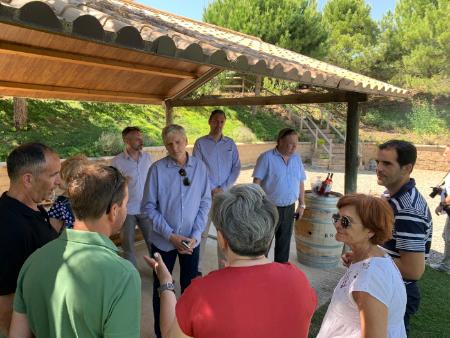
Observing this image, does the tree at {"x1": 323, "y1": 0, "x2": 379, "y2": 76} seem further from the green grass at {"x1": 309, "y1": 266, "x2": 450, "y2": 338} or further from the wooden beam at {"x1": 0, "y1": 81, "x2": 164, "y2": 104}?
the green grass at {"x1": 309, "y1": 266, "x2": 450, "y2": 338}

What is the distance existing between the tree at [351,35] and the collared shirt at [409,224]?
71.4 ft

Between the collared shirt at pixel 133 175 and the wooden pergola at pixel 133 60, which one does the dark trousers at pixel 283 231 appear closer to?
the wooden pergola at pixel 133 60

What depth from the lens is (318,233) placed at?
4453 mm

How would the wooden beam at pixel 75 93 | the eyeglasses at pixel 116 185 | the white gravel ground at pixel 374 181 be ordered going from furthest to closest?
the white gravel ground at pixel 374 181 < the wooden beam at pixel 75 93 < the eyeglasses at pixel 116 185

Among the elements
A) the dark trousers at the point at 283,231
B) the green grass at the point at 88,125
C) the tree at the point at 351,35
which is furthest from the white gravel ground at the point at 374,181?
the tree at the point at 351,35

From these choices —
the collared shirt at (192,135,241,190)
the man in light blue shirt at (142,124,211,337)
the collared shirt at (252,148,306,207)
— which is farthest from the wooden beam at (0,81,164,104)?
the man in light blue shirt at (142,124,211,337)

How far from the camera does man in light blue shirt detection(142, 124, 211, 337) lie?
2.69 m

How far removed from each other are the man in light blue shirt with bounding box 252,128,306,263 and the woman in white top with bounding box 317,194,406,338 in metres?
2.06

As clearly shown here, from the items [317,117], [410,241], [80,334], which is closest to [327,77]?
[410,241]

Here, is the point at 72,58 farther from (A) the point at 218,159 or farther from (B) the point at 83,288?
(B) the point at 83,288

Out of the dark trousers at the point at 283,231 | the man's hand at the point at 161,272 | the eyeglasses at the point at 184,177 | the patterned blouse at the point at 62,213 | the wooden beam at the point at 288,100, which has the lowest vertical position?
the dark trousers at the point at 283,231

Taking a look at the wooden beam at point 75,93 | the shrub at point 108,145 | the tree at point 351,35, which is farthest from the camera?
the tree at point 351,35

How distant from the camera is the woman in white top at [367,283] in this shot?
4.89ft

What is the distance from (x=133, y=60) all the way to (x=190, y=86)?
136 centimetres
